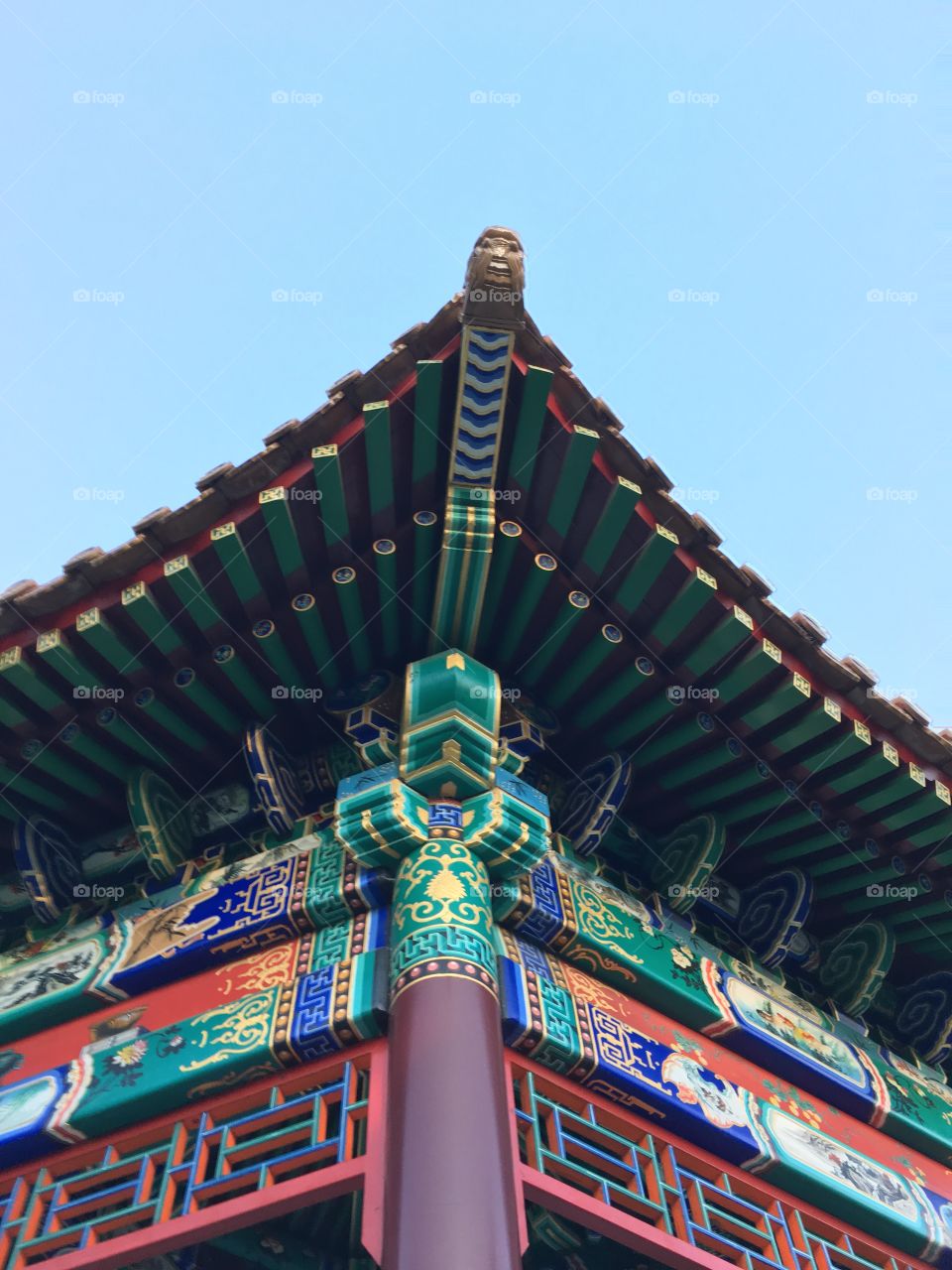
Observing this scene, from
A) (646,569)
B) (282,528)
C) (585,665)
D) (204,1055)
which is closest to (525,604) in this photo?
(585,665)

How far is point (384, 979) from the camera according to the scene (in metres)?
5.28

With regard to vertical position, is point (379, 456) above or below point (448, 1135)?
above

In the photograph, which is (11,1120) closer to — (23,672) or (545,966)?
(23,672)

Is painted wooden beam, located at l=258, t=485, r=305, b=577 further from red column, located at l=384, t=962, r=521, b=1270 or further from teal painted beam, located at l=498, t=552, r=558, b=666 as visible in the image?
red column, located at l=384, t=962, r=521, b=1270

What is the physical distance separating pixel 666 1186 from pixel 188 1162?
2.09 m

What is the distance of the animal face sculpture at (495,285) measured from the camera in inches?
237

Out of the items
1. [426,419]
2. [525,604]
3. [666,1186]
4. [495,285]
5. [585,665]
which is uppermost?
[495,285]

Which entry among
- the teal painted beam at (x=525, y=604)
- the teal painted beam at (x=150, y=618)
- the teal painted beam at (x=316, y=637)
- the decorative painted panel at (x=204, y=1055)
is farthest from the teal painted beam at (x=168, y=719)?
the teal painted beam at (x=525, y=604)

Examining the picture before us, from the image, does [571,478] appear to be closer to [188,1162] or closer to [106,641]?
[106,641]

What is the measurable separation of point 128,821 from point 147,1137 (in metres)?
2.28

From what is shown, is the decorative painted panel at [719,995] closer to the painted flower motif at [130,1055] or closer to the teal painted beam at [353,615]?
the teal painted beam at [353,615]

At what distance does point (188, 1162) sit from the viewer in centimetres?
515

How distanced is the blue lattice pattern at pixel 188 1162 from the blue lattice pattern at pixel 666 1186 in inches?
30.1

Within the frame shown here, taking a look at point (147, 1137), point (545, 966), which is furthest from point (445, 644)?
point (147, 1137)
